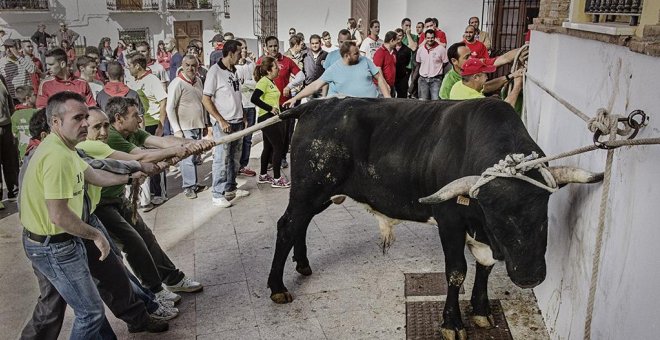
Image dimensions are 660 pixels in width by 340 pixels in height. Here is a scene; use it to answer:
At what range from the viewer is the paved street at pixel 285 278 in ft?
14.7

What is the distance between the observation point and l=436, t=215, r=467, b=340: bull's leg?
411 cm

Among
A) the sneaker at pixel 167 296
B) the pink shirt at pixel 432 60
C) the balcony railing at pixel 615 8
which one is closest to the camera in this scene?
the balcony railing at pixel 615 8

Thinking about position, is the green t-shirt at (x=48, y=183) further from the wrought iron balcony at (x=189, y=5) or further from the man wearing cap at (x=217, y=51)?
the wrought iron balcony at (x=189, y=5)

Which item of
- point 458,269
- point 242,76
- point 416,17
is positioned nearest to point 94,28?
point 416,17

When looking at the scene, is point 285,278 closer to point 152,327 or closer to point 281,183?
point 152,327

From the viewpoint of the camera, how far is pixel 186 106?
7.46 m

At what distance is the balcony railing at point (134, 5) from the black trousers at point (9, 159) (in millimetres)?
18503

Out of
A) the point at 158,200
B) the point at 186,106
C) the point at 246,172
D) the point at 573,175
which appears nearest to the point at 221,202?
the point at 158,200

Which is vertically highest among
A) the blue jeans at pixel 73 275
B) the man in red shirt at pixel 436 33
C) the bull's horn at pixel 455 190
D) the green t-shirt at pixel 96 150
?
the man in red shirt at pixel 436 33

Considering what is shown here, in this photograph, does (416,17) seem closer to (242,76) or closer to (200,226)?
(242,76)

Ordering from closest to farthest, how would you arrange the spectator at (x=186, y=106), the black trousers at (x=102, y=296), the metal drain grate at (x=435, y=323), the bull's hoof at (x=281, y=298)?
the black trousers at (x=102, y=296), the metal drain grate at (x=435, y=323), the bull's hoof at (x=281, y=298), the spectator at (x=186, y=106)

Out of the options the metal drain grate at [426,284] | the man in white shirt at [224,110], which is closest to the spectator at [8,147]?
the man in white shirt at [224,110]

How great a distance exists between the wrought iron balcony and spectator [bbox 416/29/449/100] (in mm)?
16510

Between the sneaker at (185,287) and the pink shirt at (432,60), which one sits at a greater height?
the pink shirt at (432,60)
